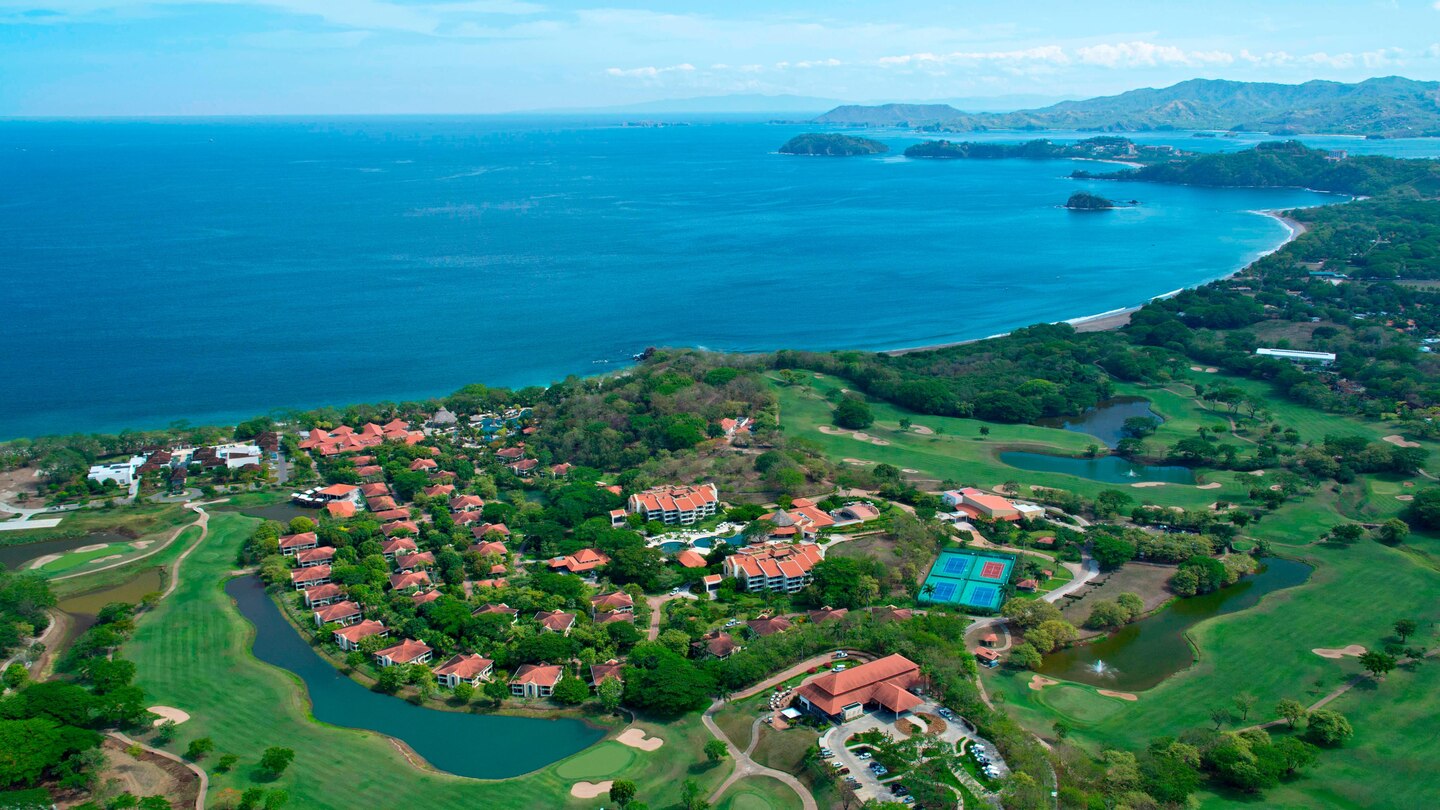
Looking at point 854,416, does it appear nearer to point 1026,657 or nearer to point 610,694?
point 1026,657

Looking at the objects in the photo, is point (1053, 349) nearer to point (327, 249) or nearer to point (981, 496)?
point (981, 496)

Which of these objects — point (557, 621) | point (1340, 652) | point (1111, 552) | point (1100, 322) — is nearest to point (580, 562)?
point (557, 621)

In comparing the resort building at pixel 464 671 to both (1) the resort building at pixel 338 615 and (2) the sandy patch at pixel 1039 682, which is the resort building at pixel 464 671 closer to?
(1) the resort building at pixel 338 615

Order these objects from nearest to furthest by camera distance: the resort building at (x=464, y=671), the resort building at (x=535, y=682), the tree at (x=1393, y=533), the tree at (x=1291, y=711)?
the tree at (x=1291, y=711) → the resort building at (x=535, y=682) → the resort building at (x=464, y=671) → the tree at (x=1393, y=533)

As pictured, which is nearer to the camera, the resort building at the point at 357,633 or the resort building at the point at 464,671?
the resort building at the point at 464,671

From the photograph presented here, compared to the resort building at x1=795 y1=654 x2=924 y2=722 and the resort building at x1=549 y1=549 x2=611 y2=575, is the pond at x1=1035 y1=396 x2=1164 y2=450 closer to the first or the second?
the resort building at x1=795 y1=654 x2=924 y2=722

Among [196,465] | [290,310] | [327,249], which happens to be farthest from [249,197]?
[196,465]

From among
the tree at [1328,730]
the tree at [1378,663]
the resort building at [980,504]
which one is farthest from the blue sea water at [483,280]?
the tree at [1328,730]
